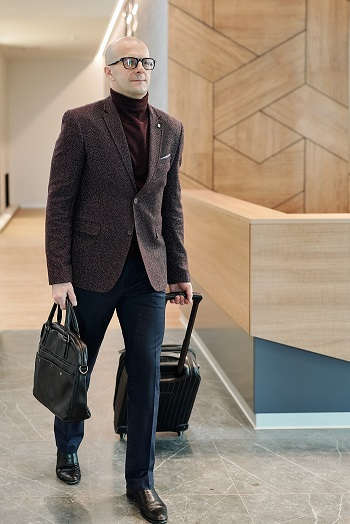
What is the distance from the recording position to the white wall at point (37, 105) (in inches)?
821

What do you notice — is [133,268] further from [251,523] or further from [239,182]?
[239,182]

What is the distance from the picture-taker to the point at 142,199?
3.17 meters

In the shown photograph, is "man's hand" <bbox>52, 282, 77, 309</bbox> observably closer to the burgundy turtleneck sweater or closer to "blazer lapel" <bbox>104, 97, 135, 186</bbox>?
the burgundy turtleneck sweater

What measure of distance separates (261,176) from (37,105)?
14.3m

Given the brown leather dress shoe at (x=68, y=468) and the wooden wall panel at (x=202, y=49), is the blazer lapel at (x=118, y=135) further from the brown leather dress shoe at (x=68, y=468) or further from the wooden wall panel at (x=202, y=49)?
the wooden wall panel at (x=202, y=49)

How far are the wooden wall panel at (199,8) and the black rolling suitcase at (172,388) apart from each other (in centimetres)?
377

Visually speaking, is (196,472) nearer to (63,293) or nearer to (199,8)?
(63,293)

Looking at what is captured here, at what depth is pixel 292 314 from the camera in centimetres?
429

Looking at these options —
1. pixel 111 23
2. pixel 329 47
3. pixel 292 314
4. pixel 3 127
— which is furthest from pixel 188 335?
pixel 3 127

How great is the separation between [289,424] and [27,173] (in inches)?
679

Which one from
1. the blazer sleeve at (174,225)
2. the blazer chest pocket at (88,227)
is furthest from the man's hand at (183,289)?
the blazer chest pocket at (88,227)

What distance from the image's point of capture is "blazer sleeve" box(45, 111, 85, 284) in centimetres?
313

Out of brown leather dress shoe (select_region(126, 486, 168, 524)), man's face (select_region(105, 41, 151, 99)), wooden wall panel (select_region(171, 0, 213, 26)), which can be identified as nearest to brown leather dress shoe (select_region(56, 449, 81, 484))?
brown leather dress shoe (select_region(126, 486, 168, 524))

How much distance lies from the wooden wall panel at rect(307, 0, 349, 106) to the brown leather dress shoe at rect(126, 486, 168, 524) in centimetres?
474
